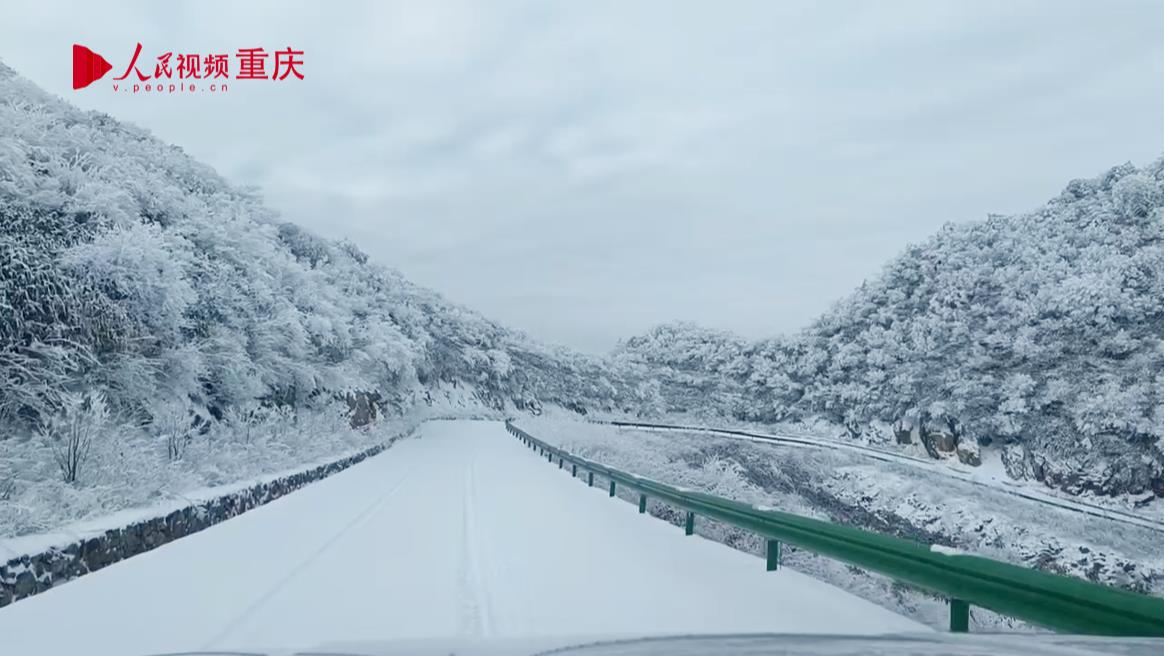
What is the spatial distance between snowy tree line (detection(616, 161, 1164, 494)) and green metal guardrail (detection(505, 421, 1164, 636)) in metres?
29.6

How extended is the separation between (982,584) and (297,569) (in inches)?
275

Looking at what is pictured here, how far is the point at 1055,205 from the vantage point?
64.2 metres

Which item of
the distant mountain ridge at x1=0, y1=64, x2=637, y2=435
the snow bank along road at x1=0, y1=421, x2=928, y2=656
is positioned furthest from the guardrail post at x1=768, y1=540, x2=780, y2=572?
the distant mountain ridge at x1=0, y1=64, x2=637, y2=435

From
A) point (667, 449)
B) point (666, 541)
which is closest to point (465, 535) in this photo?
point (666, 541)

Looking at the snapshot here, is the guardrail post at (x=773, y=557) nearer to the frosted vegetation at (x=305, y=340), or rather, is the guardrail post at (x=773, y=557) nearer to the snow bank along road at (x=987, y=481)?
the frosted vegetation at (x=305, y=340)

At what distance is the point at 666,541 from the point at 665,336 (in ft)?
401

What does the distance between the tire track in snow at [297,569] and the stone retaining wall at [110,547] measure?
2.00 m

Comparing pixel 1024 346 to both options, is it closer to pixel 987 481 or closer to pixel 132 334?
pixel 987 481

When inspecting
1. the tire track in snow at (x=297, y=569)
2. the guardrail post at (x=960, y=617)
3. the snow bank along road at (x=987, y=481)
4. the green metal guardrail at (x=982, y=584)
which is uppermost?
the green metal guardrail at (x=982, y=584)

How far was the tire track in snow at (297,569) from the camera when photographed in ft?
19.5

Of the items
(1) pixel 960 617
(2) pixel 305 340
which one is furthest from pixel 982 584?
(2) pixel 305 340

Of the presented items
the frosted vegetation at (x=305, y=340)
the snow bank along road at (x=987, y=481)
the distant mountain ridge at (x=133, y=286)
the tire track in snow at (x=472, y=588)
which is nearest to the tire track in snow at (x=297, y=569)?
the tire track in snow at (x=472, y=588)

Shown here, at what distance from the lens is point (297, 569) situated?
877 cm

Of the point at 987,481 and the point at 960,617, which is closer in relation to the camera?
the point at 960,617
